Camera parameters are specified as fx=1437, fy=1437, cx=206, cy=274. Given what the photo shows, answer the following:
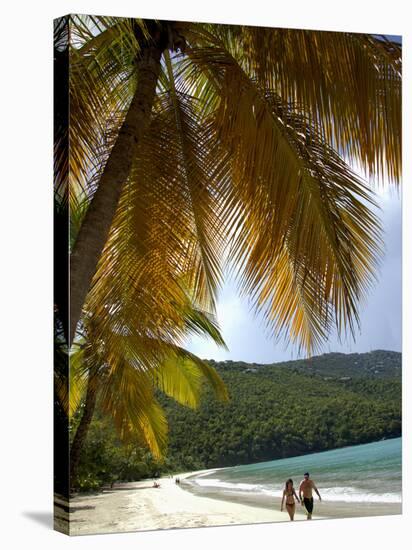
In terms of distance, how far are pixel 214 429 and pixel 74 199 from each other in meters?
1.70

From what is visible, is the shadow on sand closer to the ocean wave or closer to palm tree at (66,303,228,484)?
palm tree at (66,303,228,484)

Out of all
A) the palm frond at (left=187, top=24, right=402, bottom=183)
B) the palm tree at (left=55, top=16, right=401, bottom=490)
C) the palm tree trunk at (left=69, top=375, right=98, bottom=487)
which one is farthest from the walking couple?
the palm frond at (left=187, top=24, right=402, bottom=183)

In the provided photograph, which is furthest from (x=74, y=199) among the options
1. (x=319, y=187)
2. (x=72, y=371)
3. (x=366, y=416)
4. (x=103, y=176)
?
(x=366, y=416)

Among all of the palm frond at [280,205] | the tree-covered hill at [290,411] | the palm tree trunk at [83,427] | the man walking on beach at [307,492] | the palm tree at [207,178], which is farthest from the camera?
the man walking on beach at [307,492]

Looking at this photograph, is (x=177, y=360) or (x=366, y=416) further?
(x=366, y=416)

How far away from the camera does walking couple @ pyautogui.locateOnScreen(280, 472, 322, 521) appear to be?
929 centimetres

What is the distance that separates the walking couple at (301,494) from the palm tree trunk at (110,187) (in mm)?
1825

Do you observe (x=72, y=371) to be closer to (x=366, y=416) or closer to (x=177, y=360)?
(x=177, y=360)

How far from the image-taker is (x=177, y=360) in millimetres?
8891

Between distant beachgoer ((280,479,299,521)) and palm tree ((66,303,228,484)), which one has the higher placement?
palm tree ((66,303,228,484))

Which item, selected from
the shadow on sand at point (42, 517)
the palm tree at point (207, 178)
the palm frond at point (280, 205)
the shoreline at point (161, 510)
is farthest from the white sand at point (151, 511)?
the palm frond at point (280, 205)

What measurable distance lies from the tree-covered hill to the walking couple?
20 cm

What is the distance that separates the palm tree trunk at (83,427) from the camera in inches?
336

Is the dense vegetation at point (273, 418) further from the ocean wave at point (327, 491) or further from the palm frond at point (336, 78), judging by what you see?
the palm frond at point (336, 78)
